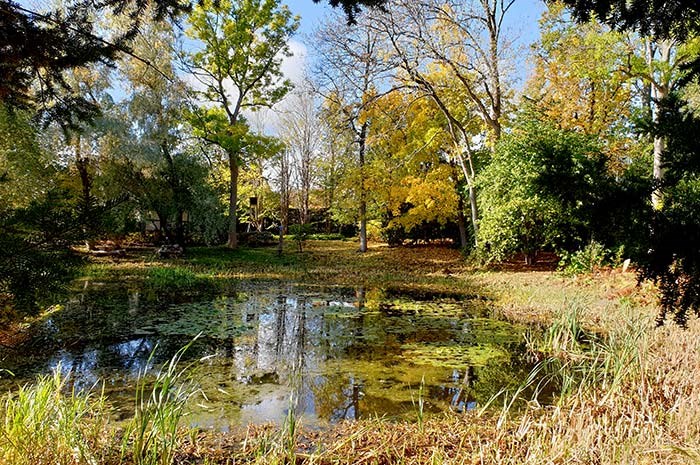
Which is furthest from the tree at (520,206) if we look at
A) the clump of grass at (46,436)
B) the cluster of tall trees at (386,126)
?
the clump of grass at (46,436)

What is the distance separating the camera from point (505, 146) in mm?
11844

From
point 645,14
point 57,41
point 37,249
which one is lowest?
point 37,249

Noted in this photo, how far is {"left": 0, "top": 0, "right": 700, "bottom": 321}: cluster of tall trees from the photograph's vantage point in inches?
79.4

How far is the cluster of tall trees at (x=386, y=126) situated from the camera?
2.02 meters

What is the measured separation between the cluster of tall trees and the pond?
1719 millimetres

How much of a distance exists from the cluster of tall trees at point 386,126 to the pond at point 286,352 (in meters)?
1.72

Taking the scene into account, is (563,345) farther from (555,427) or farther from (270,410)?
(270,410)

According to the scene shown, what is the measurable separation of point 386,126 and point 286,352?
37.1 feet

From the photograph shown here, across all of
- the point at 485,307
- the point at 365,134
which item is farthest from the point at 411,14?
the point at 485,307

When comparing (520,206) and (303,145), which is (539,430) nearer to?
(520,206)

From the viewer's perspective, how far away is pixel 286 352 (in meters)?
5.54

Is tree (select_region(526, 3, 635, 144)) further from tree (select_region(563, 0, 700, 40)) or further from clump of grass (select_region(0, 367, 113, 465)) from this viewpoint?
clump of grass (select_region(0, 367, 113, 465))

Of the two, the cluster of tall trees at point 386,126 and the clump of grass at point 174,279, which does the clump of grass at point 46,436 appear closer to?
the cluster of tall trees at point 386,126

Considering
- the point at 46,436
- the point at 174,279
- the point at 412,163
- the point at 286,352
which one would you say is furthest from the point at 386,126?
the point at 46,436
